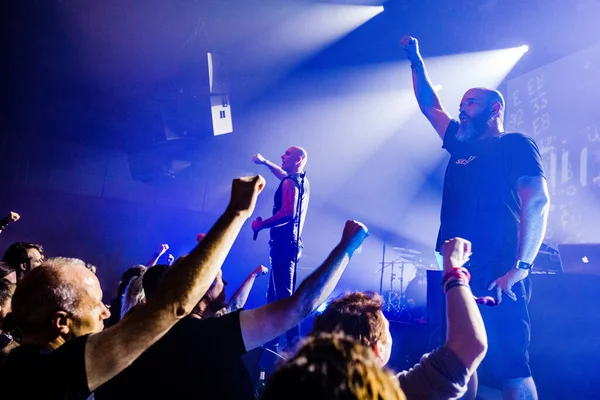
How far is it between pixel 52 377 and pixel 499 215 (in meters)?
2.62

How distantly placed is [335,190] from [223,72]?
16.8 ft

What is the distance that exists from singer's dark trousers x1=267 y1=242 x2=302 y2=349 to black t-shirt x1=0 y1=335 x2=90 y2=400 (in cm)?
299

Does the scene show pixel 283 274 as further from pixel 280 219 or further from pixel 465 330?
pixel 465 330

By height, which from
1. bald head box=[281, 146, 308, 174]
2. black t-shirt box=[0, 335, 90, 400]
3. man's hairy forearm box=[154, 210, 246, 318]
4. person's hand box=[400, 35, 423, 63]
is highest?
person's hand box=[400, 35, 423, 63]

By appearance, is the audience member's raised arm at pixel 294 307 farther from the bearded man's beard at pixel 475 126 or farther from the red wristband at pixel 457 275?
the bearded man's beard at pixel 475 126

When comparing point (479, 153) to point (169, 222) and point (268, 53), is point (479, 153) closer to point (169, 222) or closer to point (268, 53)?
point (268, 53)

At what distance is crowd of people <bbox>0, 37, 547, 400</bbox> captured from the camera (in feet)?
3.62

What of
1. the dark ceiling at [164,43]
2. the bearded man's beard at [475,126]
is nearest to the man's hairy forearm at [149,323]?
the bearded man's beard at [475,126]

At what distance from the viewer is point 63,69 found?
393 inches

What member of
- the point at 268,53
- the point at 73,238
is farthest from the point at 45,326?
the point at 73,238

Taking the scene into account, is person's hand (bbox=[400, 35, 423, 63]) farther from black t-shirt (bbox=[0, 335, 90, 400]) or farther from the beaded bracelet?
black t-shirt (bbox=[0, 335, 90, 400])

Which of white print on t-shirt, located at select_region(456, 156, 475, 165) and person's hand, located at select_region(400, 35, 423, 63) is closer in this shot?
white print on t-shirt, located at select_region(456, 156, 475, 165)

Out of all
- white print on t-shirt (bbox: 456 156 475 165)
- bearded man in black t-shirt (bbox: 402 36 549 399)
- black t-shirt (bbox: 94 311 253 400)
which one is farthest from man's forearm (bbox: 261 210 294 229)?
black t-shirt (bbox: 94 311 253 400)

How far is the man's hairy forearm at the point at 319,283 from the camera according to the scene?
1.84 meters
